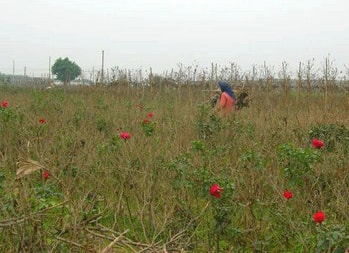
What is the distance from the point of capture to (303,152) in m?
2.79

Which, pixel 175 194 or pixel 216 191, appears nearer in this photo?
pixel 216 191

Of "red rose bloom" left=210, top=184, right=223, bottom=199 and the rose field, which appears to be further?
"red rose bloom" left=210, top=184, right=223, bottom=199

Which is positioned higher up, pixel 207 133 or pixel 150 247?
pixel 207 133

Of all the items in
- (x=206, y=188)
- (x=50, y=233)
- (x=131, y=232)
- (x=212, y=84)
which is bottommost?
(x=131, y=232)

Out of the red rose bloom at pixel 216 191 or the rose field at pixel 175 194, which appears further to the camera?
the red rose bloom at pixel 216 191

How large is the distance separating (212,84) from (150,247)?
12.3 meters

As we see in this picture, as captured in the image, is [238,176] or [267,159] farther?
[267,159]

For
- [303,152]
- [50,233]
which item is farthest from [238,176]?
[50,233]

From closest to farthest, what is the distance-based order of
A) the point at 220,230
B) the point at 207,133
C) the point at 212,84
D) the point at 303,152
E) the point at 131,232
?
the point at 220,230 → the point at 131,232 → the point at 303,152 → the point at 207,133 → the point at 212,84

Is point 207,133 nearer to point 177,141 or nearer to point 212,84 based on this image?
point 177,141

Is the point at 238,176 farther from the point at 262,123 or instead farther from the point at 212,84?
the point at 212,84

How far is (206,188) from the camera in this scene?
7.43ft

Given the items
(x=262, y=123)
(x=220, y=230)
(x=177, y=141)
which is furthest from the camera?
(x=262, y=123)

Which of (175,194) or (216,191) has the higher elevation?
(216,191)
